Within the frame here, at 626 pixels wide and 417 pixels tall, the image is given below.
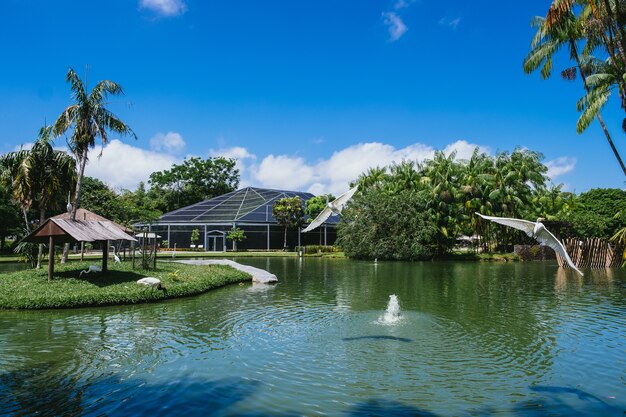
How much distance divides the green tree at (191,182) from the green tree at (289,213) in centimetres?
2413

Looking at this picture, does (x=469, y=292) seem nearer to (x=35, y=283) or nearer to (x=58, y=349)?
(x=58, y=349)

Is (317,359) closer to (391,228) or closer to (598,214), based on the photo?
(391,228)

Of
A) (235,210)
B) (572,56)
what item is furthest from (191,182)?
(572,56)

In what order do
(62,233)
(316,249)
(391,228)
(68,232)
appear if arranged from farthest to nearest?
(316,249) < (391,228) < (62,233) < (68,232)

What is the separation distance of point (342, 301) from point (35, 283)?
36.3 ft

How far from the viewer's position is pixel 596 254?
33031 mm

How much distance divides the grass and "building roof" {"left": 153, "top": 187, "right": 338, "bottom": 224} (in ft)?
115

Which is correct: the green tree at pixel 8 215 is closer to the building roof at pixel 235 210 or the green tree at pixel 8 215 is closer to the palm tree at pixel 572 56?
the building roof at pixel 235 210

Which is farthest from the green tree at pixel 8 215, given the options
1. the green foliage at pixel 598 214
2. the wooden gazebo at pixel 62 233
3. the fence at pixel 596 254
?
the green foliage at pixel 598 214

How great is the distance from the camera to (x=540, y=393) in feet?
25.1

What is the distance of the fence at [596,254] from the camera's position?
3256cm

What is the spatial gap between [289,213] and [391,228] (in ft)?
47.2

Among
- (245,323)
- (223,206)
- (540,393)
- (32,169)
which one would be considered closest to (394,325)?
(245,323)

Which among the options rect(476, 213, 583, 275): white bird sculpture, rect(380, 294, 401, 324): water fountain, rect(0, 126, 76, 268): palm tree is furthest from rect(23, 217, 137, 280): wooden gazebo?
rect(476, 213, 583, 275): white bird sculpture
